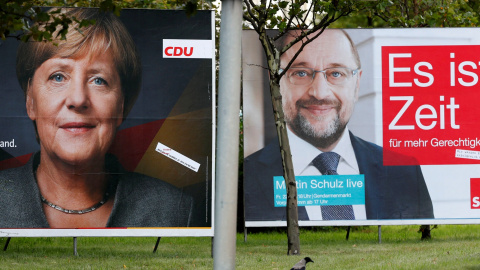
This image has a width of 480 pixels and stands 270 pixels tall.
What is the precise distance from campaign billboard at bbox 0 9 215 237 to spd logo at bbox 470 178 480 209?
546 centimetres

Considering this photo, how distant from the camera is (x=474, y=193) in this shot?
50.8ft

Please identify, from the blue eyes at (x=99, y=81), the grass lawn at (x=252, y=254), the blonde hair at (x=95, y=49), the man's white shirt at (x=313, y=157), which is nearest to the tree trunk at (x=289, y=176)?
the grass lawn at (x=252, y=254)

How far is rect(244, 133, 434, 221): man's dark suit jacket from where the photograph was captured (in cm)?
1543

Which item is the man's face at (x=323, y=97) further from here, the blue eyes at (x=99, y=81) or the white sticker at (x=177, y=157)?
the blue eyes at (x=99, y=81)

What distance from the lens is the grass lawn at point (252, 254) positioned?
36.1 ft

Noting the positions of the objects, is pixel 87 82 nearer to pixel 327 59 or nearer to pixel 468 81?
pixel 327 59

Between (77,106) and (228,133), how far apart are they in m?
8.57

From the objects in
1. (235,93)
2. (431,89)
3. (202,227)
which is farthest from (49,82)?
(235,93)

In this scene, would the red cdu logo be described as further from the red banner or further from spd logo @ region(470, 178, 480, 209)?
spd logo @ region(470, 178, 480, 209)

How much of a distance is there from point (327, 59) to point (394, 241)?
3866 millimetres

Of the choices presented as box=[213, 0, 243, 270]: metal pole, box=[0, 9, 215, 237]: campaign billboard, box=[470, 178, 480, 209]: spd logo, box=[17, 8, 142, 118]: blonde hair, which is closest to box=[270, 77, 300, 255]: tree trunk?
box=[0, 9, 215, 237]: campaign billboard

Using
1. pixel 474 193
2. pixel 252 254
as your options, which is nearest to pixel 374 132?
pixel 474 193

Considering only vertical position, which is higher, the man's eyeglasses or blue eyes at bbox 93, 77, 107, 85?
the man's eyeglasses

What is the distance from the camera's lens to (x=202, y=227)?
519 inches
